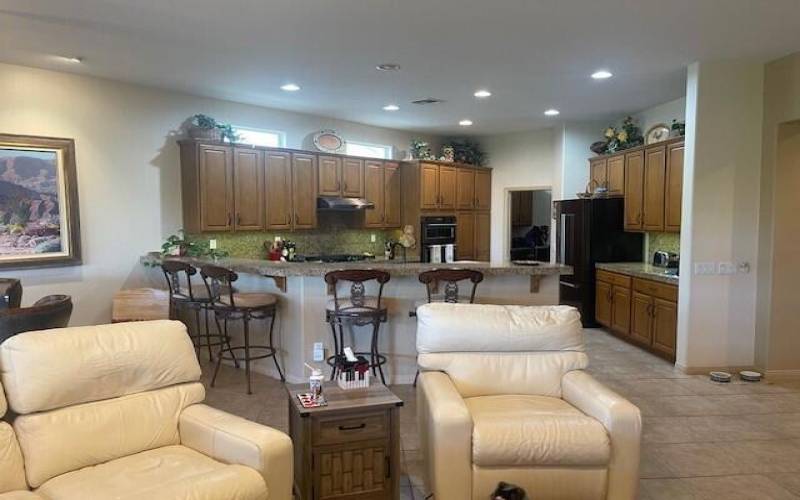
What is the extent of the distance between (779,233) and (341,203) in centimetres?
479

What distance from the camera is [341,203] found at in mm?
7289

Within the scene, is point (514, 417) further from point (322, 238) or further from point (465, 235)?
point (465, 235)

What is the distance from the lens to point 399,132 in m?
8.69

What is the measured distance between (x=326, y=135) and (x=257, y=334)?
3301mm

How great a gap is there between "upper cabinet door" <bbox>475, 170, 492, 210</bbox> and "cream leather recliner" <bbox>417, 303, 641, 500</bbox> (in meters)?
5.86

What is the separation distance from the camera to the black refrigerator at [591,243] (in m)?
6.98

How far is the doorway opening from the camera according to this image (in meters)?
9.80

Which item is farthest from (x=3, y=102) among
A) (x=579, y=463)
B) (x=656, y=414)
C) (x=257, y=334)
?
(x=656, y=414)

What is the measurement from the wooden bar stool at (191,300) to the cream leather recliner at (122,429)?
2.26m

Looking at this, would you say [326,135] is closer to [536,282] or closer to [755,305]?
[536,282]

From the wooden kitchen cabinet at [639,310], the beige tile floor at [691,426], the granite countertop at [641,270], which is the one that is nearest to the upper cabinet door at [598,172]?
the granite countertop at [641,270]

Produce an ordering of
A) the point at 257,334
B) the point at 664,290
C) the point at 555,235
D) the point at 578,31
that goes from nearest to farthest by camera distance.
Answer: the point at 578,31, the point at 257,334, the point at 664,290, the point at 555,235

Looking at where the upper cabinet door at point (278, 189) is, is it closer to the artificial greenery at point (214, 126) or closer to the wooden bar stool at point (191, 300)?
the artificial greenery at point (214, 126)

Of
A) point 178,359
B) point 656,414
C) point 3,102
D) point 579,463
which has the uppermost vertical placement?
point 3,102
